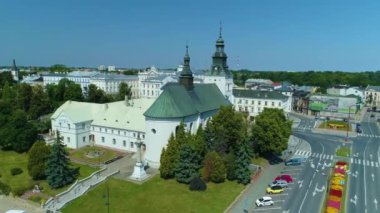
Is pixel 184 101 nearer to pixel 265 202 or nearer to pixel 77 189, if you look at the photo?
pixel 77 189

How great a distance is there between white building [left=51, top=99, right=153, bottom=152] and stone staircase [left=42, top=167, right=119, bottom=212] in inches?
428

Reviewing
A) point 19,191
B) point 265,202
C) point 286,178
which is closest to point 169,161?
point 265,202

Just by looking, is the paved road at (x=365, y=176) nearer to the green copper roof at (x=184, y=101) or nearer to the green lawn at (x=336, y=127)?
the green lawn at (x=336, y=127)

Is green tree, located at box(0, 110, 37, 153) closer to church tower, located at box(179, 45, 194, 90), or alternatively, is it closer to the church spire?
church tower, located at box(179, 45, 194, 90)

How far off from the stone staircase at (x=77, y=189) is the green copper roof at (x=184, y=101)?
1192cm

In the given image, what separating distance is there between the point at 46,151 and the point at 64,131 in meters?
15.0

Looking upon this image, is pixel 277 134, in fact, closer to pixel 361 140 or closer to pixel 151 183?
pixel 151 183

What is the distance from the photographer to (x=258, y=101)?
102 metres

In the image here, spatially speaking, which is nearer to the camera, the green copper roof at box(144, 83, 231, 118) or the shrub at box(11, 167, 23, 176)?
the shrub at box(11, 167, 23, 176)

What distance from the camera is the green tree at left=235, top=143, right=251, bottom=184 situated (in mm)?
47469

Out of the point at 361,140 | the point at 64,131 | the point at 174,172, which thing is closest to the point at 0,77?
the point at 64,131

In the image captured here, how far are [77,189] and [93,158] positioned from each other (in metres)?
13.5

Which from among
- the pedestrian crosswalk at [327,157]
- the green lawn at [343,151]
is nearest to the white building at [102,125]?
the pedestrian crosswalk at [327,157]

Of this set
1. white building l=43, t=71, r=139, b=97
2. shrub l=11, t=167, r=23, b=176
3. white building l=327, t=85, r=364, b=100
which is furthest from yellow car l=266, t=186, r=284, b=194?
white building l=327, t=85, r=364, b=100
